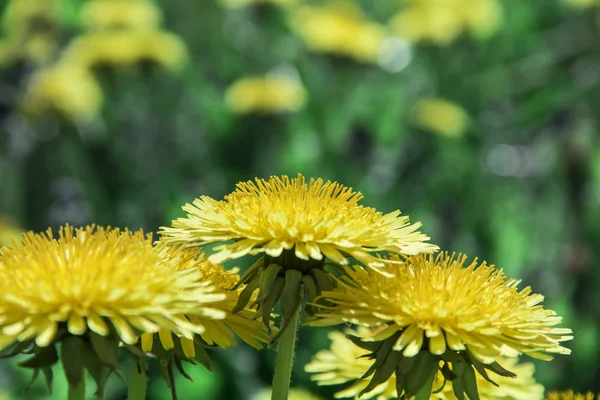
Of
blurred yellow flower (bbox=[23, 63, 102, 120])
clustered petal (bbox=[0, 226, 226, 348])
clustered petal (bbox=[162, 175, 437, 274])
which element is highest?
blurred yellow flower (bbox=[23, 63, 102, 120])

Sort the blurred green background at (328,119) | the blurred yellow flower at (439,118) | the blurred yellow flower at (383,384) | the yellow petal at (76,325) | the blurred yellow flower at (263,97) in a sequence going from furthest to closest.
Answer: the blurred yellow flower at (439,118), the blurred yellow flower at (263,97), the blurred green background at (328,119), the blurred yellow flower at (383,384), the yellow petal at (76,325)

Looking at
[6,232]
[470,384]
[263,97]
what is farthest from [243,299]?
[263,97]

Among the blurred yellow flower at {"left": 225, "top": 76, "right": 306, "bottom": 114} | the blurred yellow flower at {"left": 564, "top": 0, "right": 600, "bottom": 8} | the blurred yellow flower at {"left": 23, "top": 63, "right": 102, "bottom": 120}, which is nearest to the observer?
the blurred yellow flower at {"left": 23, "top": 63, "right": 102, "bottom": 120}

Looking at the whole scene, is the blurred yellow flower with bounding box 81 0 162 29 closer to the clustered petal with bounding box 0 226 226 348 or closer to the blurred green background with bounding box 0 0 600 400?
the blurred green background with bounding box 0 0 600 400

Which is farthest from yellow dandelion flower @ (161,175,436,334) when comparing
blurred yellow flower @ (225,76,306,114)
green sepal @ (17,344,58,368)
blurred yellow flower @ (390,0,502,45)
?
blurred yellow flower @ (390,0,502,45)

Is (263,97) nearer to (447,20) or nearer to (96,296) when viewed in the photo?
(447,20)

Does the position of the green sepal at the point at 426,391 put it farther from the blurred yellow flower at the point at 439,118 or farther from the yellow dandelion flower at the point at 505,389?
the blurred yellow flower at the point at 439,118

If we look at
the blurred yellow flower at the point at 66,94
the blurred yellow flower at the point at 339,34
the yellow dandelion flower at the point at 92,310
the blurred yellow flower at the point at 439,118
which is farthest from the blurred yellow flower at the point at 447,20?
the yellow dandelion flower at the point at 92,310
